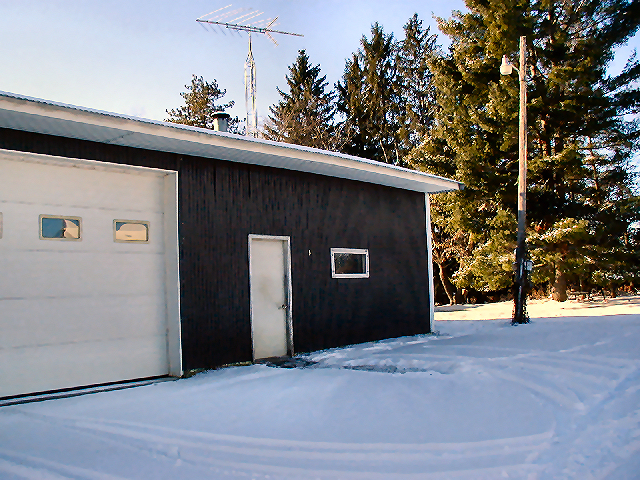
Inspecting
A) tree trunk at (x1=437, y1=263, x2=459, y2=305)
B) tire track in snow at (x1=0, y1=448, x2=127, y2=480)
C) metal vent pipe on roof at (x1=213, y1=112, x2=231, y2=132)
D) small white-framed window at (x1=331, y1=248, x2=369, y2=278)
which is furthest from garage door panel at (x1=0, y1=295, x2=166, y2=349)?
tree trunk at (x1=437, y1=263, x2=459, y2=305)

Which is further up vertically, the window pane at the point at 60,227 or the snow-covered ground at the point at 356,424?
the window pane at the point at 60,227

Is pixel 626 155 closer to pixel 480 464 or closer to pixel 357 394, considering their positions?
pixel 357 394

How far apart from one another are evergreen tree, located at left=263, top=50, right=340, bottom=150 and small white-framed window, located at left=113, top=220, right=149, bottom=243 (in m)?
22.4

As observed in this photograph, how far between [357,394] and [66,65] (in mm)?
12102

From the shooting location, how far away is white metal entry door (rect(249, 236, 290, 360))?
799cm

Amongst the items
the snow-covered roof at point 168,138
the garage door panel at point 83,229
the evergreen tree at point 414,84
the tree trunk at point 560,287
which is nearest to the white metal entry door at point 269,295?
the snow-covered roof at point 168,138

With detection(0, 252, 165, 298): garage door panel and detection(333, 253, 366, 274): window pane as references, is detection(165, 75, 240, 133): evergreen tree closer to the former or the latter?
detection(333, 253, 366, 274): window pane

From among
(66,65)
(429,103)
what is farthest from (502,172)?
→ (66,65)

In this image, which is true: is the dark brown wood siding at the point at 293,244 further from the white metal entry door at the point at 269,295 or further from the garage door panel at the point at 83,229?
the garage door panel at the point at 83,229

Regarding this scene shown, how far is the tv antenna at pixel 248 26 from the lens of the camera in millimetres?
10938

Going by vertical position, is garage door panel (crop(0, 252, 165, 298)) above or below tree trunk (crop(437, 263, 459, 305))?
above

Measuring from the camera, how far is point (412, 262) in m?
10.9

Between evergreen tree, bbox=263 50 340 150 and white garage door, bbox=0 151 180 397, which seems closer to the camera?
white garage door, bbox=0 151 180 397

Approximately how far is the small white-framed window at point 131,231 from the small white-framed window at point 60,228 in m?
0.47
